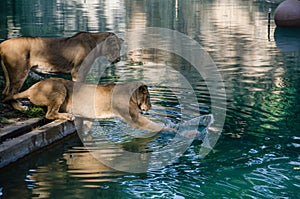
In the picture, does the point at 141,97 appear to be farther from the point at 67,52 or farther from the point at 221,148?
the point at 67,52

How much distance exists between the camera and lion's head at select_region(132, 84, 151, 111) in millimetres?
10031

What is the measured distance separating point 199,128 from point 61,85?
248 cm

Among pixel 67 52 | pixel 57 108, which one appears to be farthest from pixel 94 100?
pixel 67 52

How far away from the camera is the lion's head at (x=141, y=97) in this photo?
10.0 metres

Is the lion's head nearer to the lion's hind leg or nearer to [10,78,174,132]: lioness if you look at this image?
[10,78,174,132]: lioness

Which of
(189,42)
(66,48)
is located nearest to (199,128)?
(66,48)

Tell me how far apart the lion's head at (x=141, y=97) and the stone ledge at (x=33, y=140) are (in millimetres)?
1136

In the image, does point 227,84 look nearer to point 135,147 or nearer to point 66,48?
point 66,48

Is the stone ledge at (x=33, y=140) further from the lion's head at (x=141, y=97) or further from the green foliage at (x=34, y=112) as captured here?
the lion's head at (x=141, y=97)

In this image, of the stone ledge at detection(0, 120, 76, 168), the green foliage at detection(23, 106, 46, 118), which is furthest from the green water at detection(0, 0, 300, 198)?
the green foliage at detection(23, 106, 46, 118)

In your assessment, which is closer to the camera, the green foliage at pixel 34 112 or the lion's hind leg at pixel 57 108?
the lion's hind leg at pixel 57 108

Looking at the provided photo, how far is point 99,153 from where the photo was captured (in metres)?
9.48

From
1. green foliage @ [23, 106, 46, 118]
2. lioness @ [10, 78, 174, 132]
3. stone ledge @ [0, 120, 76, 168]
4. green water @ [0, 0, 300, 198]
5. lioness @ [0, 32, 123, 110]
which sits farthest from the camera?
lioness @ [0, 32, 123, 110]

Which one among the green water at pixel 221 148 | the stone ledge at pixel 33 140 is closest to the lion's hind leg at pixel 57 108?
the stone ledge at pixel 33 140
